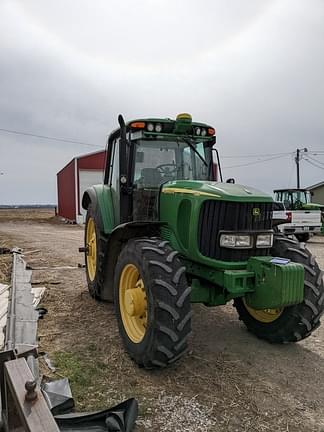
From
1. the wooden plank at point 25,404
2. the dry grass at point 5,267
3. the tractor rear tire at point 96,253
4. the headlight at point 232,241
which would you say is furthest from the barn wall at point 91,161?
the wooden plank at point 25,404

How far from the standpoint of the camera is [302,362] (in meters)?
3.88

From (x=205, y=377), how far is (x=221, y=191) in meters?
1.65

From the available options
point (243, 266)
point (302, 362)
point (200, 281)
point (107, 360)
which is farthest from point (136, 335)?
point (302, 362)

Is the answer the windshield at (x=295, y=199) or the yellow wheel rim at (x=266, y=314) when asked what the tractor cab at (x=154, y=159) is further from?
the windshield at (x=295, y=199)

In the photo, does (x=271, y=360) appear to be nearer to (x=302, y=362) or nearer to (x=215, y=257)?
(x=302, y=362)

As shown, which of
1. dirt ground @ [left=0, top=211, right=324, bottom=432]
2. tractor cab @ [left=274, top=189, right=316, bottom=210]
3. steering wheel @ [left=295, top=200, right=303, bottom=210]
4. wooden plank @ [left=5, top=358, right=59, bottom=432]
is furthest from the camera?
tractor cab @ [left=274, top=189, right=316, bottom=210]

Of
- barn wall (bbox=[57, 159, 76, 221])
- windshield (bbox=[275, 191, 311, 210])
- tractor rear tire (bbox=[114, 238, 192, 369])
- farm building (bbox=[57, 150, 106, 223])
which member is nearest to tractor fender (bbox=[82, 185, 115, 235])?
tractor rear tire (bbox=[114, 238, 192, 369])

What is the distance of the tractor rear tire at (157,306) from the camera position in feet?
10.8

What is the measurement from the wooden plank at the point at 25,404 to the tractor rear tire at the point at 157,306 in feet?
4.35

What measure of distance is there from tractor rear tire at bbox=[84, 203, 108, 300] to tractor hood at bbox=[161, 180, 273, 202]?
4.39 feet

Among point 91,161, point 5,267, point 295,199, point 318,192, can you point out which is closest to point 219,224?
point 5,267

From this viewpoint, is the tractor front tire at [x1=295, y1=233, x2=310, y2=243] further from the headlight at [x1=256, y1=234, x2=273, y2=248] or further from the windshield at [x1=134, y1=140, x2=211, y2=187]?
the headlight at [x1=256, y1=234, x2=273, y2=248]

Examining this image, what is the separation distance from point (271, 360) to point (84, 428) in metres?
2.04

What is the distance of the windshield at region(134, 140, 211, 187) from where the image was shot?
15.2 ft
